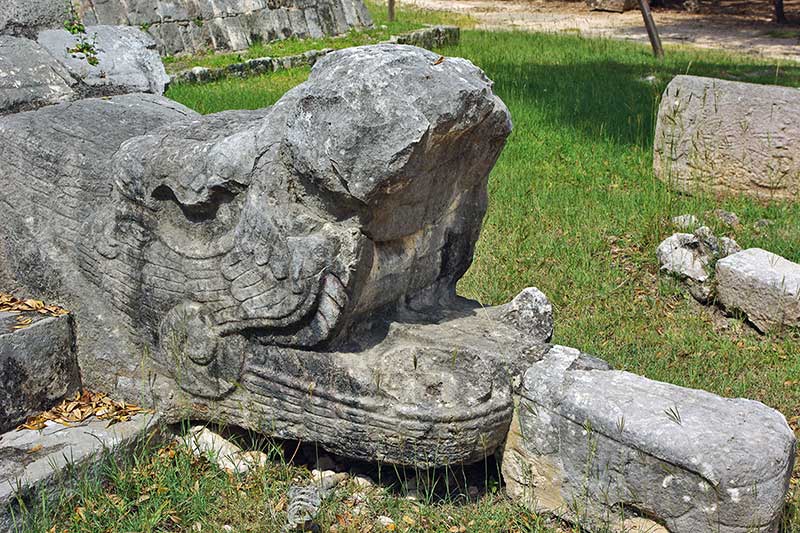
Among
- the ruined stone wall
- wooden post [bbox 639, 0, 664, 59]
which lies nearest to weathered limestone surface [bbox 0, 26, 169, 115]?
the ruined stone wall

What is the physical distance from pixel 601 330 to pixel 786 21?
42.6 feet

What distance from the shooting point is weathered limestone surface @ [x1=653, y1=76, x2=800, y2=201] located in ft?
20.4

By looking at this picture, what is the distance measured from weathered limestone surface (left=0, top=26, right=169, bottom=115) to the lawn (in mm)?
1978

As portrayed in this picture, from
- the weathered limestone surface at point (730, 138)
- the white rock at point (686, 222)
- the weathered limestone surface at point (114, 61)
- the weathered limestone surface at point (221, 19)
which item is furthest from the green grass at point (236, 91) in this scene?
the white rock at point (686, 222)

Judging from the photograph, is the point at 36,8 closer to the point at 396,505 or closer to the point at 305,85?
the point at 305,85

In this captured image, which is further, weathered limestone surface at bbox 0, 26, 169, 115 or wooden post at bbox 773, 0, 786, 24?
wooden post at bbox 773, 0, 786, 24

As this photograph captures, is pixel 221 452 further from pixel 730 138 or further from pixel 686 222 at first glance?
pixel 730 138

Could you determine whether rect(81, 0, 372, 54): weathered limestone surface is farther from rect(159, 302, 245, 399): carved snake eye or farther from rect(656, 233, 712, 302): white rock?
rect(159, 302, 245, 399): carved snake eye

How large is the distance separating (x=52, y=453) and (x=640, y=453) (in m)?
1.98

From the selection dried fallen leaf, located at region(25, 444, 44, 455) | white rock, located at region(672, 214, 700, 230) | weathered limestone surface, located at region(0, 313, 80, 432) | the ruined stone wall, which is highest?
the ruined stone wall

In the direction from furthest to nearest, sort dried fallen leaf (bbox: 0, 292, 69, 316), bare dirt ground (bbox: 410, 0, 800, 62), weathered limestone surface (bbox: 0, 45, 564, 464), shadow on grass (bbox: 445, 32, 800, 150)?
1. bare dirt ground (bbox: 410, 0, 800, 62)
2. shadow on grass (bbox: 445, 32, 800, 150)
3. dried fallen leaf (bbox: 0, 292, 69, 316)
4. weathered limestone surface (bbox: 0, 45, 564, 464)

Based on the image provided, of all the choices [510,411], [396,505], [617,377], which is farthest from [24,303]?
[617,377]

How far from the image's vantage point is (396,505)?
3273mm

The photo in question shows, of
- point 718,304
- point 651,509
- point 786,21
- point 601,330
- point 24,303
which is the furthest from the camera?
point 786,21
